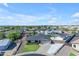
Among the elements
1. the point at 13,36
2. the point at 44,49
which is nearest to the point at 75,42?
the point at 44,49

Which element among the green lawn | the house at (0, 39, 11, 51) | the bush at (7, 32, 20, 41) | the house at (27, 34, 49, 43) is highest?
the bush at (7, 32, 20, 41)

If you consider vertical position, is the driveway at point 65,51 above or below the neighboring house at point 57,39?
below

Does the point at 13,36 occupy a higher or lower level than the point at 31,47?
higher

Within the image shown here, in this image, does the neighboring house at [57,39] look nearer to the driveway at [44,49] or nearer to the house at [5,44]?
the driveway at [44,49]

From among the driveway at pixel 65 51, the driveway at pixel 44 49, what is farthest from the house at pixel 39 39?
the driveway at pixel 65 51

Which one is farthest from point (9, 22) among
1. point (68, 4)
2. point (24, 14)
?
point (68, 4)

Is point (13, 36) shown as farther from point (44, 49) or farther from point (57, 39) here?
point (57, 39)

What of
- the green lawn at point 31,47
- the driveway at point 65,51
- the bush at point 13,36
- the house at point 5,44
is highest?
the bush at point 13,36

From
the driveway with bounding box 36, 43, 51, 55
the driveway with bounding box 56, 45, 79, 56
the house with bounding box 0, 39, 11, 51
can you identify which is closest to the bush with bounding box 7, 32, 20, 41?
the house with bounding box 0, 39, 11, 51

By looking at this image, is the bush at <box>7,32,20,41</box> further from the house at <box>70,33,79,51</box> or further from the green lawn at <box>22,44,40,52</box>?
the house at <box>70,33,79,51</box>

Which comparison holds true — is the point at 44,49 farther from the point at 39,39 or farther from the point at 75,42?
the point at 75,42

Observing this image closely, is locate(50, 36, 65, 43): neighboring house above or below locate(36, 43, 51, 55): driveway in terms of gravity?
above
